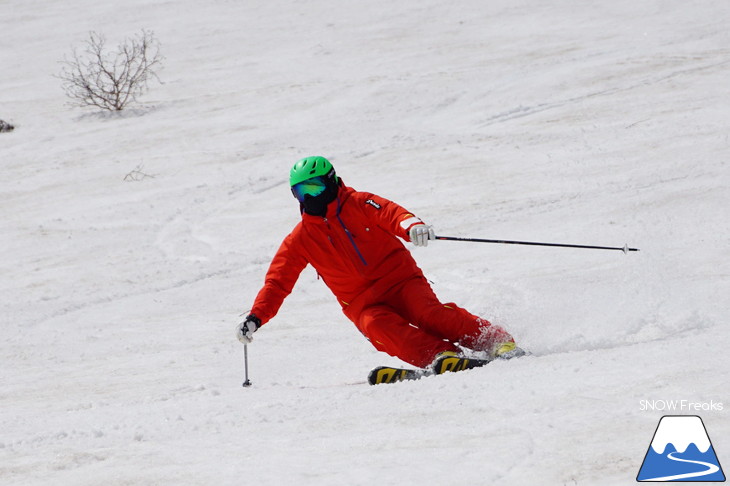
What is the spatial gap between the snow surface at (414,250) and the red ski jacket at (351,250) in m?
0.67

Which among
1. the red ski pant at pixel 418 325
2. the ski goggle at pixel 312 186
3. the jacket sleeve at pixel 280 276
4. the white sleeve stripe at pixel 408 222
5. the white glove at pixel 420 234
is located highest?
the ski goggle at pixel 312 186

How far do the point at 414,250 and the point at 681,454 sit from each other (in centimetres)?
712

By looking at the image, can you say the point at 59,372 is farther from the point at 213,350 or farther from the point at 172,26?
the point at 172,26

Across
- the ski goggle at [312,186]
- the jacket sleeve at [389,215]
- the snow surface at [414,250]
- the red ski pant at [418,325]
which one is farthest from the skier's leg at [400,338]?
the ski goggle at [312,186]

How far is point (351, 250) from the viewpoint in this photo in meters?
5.97

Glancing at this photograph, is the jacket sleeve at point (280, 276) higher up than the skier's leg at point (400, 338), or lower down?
higher up

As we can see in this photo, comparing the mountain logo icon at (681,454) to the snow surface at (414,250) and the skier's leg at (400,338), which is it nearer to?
the snow surface at (414,250)

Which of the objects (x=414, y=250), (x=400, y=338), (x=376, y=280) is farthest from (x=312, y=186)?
(x=414, y=250)

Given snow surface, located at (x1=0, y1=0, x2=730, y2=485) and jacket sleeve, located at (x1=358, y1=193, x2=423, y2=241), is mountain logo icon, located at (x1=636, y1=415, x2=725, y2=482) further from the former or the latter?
jacket sleeve, located at (x1=358, y1=193, x2=423, y2=241)

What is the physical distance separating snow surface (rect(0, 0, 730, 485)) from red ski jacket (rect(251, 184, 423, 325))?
67 cm

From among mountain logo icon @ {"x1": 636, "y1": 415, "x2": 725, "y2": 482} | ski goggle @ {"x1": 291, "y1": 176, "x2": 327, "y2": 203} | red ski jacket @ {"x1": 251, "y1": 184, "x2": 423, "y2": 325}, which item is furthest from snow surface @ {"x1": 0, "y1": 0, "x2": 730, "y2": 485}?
ski goggle @ {"x1": 291, "y1": 176, "x2": 327, "y2": 203}

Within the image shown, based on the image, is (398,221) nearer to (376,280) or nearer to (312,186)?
(376,280)

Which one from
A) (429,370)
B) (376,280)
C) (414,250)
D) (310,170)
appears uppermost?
(310,170)

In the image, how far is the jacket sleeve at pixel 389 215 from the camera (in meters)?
5.60
